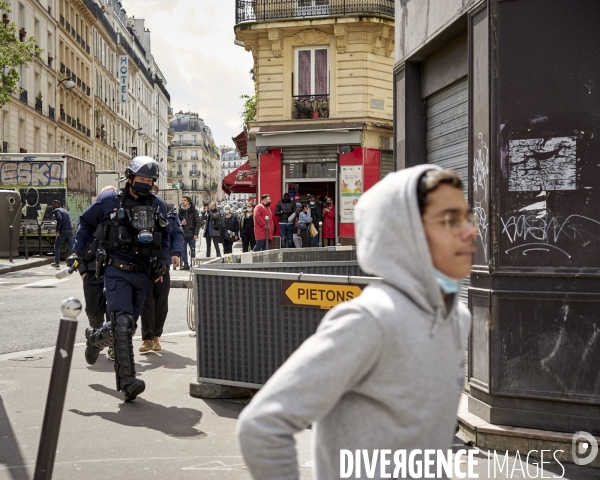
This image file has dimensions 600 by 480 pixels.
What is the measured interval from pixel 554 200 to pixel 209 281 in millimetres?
2672

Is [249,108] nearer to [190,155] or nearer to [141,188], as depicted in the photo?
[141,188]

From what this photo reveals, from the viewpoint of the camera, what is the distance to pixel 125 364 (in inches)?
243

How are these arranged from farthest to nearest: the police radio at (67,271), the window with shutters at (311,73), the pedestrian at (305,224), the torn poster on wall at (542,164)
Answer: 1. the window with shutters at (311,73)
2. the pedestrian at (305,224)
3. the police radio at (67,271)
4. the torn poster on wall at (542,164)

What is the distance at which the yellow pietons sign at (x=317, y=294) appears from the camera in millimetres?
5634

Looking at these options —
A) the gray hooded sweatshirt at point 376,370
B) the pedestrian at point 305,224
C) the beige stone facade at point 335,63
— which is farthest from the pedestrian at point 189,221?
the gray hooded sweatshirt at point 376,370

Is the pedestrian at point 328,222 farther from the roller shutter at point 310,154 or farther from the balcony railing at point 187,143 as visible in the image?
the balcony railing at point 187,143

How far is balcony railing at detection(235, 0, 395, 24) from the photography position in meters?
27.5

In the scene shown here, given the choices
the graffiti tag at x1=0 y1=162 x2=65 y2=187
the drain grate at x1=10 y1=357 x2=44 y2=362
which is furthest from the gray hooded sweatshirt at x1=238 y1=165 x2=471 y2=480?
the graffiti tag at x1=0 y1=162 x2=65 y2=187

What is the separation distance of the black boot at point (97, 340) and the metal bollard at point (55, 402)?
3655 millimetres

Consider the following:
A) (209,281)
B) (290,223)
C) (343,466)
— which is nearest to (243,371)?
(209,281)

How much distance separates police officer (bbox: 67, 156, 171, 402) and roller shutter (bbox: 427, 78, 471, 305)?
98.3 inches

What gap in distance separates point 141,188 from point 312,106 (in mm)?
21126

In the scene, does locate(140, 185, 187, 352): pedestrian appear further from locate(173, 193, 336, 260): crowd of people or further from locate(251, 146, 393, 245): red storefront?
locate(251, 146, 393, 245): red storefront

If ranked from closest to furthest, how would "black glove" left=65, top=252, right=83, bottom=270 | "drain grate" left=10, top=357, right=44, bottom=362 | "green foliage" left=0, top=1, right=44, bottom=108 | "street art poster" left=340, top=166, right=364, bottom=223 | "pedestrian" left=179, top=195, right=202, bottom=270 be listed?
"black glove" left=65, top=252, right=83, bottom=270 → "drain grate" left=10, top=357, right=44, bottom=362 → "pedestrian" left=179, top=195, right=202, bottom=270 → "green foliage" left=0, top=1, right=44, bottom=108 → "street art poster" left=340, top=166, right=364, bottom=223
